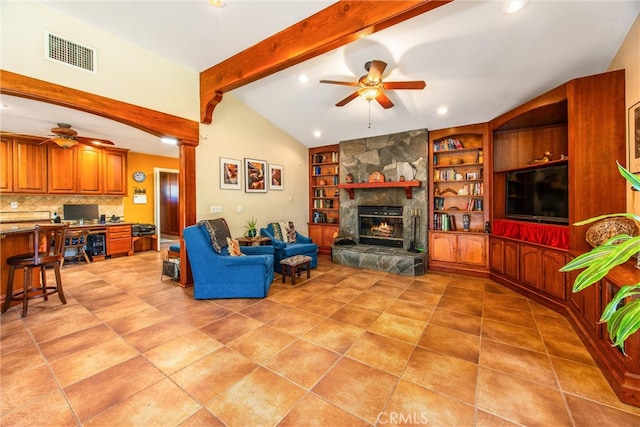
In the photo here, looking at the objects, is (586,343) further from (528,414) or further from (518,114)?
(518,114)

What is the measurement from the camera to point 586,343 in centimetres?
228

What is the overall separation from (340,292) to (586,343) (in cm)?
248

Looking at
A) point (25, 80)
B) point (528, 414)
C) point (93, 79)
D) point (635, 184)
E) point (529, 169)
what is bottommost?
point (528, 414)

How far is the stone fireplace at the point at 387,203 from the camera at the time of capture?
4.77 metres

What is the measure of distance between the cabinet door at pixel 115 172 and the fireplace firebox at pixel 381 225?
5.70 m

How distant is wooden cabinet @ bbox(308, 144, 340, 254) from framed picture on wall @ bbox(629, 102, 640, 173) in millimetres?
4418

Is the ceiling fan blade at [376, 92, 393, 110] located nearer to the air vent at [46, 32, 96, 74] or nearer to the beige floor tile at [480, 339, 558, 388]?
the beige floor tile at [480, 339, 558, 388]

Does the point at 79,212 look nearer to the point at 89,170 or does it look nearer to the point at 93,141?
the point at 89,170

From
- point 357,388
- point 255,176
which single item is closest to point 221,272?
point 255,176

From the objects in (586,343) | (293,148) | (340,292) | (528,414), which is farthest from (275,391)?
(293,148)

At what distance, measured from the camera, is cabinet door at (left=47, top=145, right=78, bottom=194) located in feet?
17.3

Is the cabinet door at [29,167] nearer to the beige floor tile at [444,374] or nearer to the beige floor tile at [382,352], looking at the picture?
the beige floor tile at [382,352]

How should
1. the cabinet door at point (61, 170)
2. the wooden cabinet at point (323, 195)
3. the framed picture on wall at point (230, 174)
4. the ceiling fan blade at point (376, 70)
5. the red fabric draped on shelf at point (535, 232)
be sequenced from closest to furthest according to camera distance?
1. the ceiling fan blade at point (376, 70)
2. the red fabric draped on shelf at point (535, 232)
3. the framed picture on wall at point (230, 174)
4. the cabinet door at point (61, 170)
5. the wooden cabinet at point (323, 195)

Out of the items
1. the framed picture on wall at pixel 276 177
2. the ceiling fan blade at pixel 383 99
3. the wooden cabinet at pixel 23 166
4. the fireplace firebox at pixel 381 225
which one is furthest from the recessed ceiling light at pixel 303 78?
the wooden cabinet at pixel 23 166
